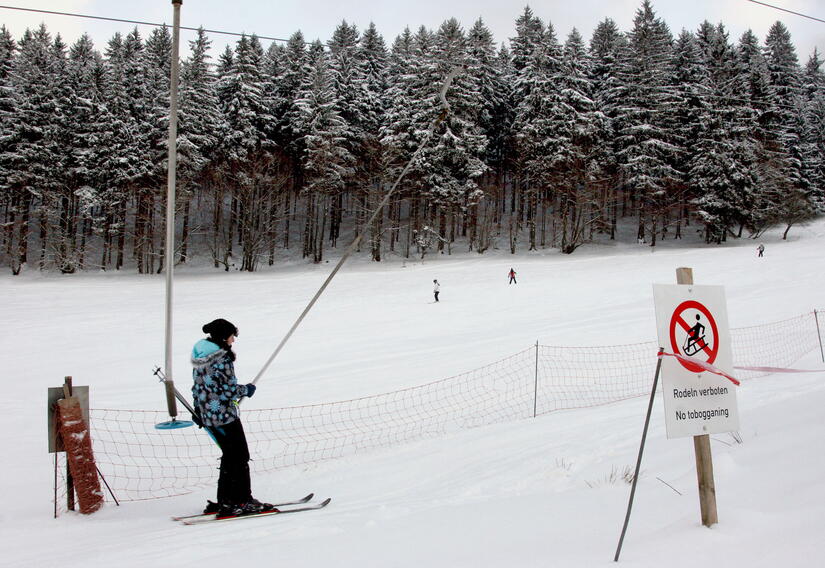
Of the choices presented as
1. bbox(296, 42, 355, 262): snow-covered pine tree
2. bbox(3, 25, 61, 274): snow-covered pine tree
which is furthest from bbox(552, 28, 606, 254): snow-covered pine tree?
bbox(3, 25, 61, 274): snow-covered pine tree

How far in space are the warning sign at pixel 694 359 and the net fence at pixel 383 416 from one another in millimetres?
5275

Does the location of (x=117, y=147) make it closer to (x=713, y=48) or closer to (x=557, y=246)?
(x=557, y=246)

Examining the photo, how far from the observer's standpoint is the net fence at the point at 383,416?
7.21m

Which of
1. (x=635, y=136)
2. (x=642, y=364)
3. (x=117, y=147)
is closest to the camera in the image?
(x=642, y=364)

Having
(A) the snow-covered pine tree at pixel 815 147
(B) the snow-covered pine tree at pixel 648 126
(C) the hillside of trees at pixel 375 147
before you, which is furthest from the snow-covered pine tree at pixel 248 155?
(A) the snow-covered pine tree at pixel 815 147

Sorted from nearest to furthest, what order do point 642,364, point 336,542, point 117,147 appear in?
1. point 336,542
2. point 642,364
3. point 117,147

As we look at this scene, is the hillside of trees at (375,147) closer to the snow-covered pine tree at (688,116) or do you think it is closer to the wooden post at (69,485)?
the snow-covered pine tree at (688,116)

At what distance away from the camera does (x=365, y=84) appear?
155 ft

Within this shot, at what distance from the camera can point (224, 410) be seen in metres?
4.80

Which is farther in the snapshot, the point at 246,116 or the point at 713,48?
the point at 713,48

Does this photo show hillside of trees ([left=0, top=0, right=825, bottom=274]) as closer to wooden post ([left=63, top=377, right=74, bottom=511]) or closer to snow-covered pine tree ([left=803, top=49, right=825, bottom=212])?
snow-covered pine tree ([left=803, top=49, right=825, bottom=212])

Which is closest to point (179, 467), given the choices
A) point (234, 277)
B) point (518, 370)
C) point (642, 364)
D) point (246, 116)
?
point (518, 370)

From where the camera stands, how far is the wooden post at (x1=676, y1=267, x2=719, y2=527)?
3.08 meters

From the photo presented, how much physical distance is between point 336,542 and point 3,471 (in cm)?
551
